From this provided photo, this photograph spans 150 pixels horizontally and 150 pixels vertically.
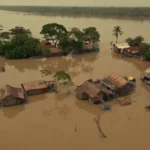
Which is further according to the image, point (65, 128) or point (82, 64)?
point (82, 64)

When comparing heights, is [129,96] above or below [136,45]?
below

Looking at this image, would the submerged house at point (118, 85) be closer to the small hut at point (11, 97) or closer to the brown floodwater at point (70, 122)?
the brown floodwater at point (70, 122)

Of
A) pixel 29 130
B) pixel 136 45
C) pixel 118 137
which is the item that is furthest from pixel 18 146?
pixel 136 45

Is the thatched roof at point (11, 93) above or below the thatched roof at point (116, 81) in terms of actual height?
below

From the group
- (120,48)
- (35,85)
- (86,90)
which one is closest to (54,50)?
(120,48)

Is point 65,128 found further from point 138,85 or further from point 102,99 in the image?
point 138,85

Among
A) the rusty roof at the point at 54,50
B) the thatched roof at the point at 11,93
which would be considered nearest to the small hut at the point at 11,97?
the thatched roof at the point at 11,93
